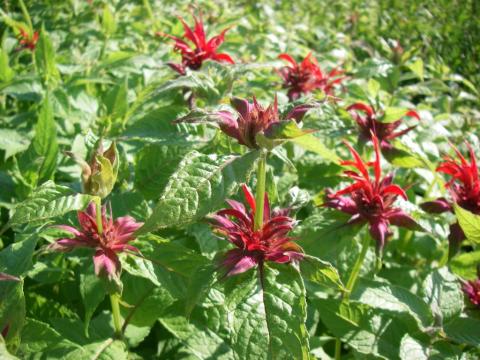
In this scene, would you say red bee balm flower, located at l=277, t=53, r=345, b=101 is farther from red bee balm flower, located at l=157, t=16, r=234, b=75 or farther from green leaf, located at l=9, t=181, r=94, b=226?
green leaf, located at l=9, t=181, r=94, b=226

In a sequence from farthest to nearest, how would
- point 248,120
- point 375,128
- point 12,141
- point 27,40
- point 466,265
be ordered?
point 27,40
point 12,141
point 375,128
point 466,265
point 248,120

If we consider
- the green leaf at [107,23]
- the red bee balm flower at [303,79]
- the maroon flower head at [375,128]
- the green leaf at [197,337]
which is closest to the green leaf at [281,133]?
the green leaf at [197,337]

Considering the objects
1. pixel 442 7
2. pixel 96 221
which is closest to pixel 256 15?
pixel 96 221

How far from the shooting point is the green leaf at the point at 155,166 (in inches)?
43.6

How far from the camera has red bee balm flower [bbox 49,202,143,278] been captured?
2.65 ft

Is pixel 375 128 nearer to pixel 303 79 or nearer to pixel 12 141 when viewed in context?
pixel 303 79

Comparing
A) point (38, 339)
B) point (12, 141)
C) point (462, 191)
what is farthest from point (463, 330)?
point (12, 141)

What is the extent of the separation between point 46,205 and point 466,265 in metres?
0.91

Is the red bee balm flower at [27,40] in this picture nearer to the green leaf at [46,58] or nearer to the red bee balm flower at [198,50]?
the green leaf at [46,58]

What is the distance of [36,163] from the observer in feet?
3.85

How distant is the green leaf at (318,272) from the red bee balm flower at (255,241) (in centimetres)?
2

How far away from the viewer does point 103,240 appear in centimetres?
85

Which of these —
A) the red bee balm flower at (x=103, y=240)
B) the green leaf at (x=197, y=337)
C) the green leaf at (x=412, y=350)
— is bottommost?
the green leaf at (x=197, y=337)

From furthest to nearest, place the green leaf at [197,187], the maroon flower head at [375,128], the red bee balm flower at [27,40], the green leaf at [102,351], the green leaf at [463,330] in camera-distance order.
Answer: the red bee balm flower at [27,40]
the maroon flower head at [375,128]
the green leaf at [463,330]
the green leaf at [102,351]
the green leaf at [197,187]
